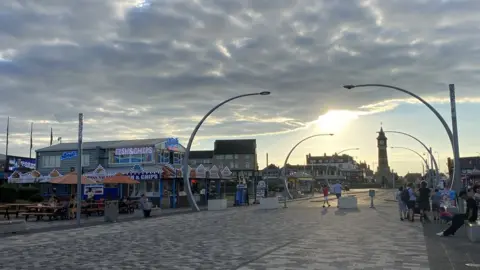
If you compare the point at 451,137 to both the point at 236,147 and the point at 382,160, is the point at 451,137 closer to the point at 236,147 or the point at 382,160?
the point at 236,147

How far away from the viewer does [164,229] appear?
63.5ft

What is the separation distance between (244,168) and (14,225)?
9142cm

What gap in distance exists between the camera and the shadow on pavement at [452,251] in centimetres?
1002

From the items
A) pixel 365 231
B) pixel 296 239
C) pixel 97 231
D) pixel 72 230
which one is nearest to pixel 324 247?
pixel 296 239

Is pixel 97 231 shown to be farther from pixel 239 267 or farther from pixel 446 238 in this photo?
pixel 446 238

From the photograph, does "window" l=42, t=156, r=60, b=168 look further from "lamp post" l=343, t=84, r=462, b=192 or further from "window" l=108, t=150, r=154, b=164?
"lamp post" l=343, t=84, r=462, b=192

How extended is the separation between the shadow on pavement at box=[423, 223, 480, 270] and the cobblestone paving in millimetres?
299

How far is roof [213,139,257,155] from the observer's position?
110m

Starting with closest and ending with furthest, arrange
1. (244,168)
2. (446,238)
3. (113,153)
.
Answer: (446,238) → (113,153) → (244,168)

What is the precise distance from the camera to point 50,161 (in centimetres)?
4631

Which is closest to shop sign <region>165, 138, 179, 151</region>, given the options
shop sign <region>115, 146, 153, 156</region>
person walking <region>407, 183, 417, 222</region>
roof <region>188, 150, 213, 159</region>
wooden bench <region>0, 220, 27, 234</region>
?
shop sign <region>115, 146, 153, 156</region>

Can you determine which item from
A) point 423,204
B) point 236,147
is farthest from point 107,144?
point 236,147

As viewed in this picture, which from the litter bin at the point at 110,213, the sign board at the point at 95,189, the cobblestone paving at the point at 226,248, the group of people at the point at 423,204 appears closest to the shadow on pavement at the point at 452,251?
the cobblestone paving at the point at 226,248

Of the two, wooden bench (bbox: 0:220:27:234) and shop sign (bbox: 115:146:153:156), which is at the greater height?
shop sign (bbox: 115:146:153:156)
